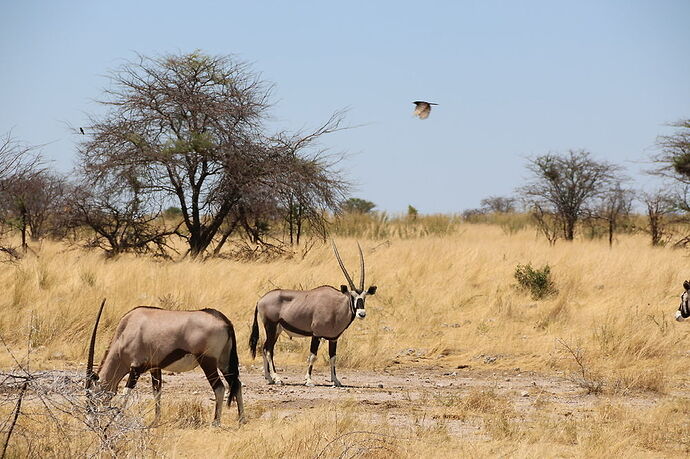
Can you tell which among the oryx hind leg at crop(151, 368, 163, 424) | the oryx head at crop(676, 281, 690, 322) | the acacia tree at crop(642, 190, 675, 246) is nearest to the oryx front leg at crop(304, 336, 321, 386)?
the oryx hind leg at crop(151, 368, 163, 424)

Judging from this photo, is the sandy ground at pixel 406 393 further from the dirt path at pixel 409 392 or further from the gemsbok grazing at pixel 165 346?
the gemsbok grazing at pixel 165 346

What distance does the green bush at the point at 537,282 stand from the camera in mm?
15000

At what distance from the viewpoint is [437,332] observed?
13.1m

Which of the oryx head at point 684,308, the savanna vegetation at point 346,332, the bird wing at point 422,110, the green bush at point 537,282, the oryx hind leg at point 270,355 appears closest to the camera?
the savanna vegetation at point 346,332

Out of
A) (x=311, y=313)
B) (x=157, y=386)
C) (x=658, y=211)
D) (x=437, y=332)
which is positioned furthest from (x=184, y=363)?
(x=658, y=211)

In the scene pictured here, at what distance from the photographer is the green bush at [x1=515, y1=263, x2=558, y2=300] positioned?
49.2 ft

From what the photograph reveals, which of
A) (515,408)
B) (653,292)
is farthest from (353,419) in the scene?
(653,292)

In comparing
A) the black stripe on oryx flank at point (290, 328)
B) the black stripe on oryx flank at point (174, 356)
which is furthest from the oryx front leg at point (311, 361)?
the black stripe on oryx flank at point (174, 356)

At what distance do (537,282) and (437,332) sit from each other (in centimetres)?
275

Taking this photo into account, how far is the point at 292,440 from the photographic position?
6.33 m

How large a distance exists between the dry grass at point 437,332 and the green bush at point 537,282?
6.5 inches

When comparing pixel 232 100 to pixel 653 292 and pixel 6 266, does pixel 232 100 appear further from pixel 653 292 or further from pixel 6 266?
pixel 653 292

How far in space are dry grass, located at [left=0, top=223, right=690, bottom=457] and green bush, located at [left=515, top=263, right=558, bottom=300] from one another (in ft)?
0.54

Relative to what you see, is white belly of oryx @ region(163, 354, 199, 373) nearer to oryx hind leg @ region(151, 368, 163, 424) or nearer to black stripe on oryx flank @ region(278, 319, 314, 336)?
oryx hind leg @ region(151, 368, 163, 424)
